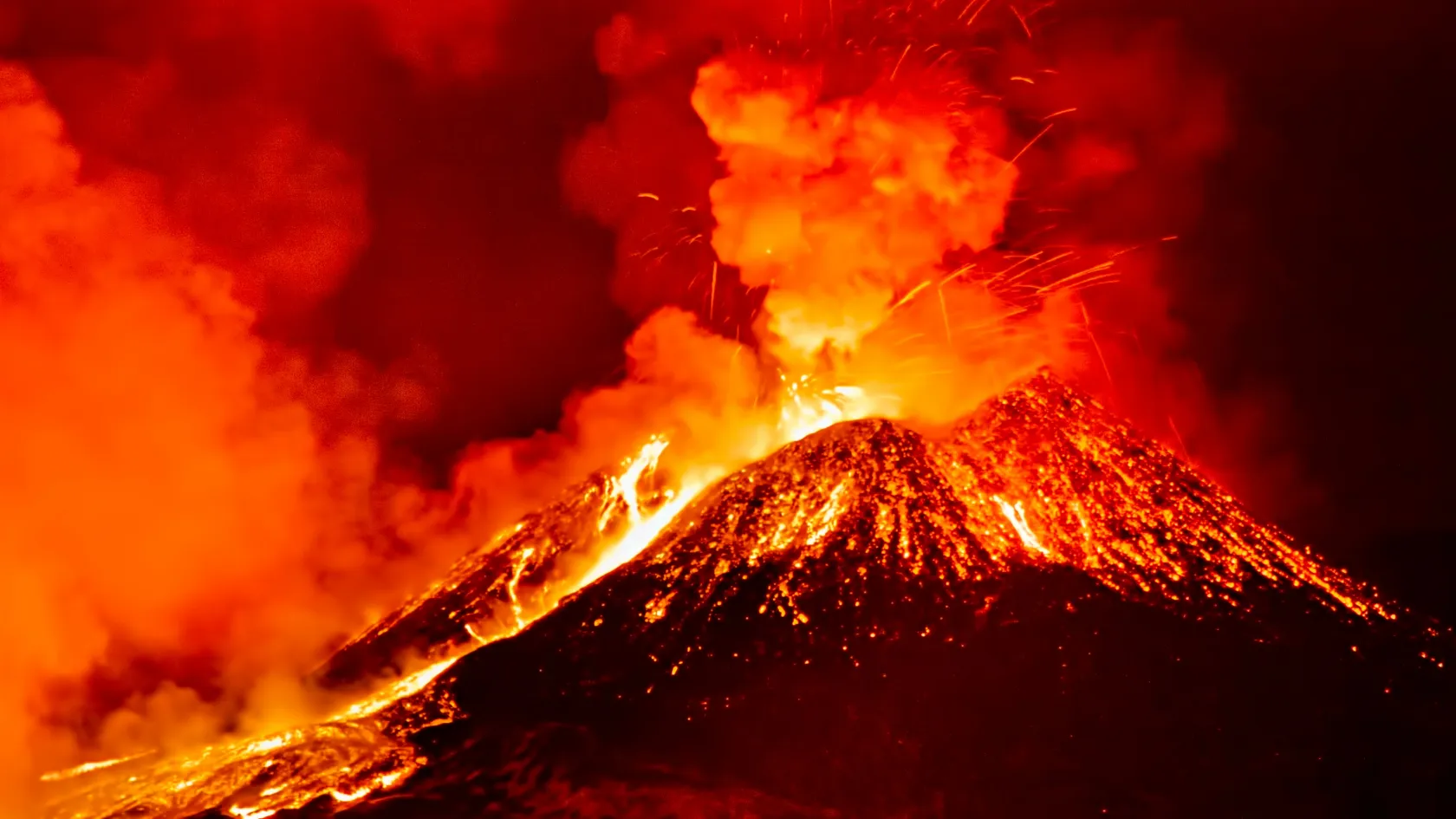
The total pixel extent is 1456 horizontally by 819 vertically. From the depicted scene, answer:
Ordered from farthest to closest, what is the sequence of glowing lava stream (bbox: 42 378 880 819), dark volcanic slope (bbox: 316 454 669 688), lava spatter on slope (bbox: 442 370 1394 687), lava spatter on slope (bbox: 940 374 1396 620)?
dark volcanic slope (bbox: 316 454 669 688) → lava spatter on slope (bbox: 940 374 1396 620) → lava spatter on slope (bbox: 442 370 1394 687) → glowing lava stream (bbox: 42 378 880 819)

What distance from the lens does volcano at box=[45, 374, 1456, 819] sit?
13953mm

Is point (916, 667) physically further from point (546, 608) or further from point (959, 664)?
point (546, 608)

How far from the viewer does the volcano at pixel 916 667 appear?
14.0m

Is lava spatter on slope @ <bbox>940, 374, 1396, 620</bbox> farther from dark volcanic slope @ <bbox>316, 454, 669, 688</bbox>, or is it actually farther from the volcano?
dark volcanic slope @ <bbox>316, 454, 669, 688</bbox>

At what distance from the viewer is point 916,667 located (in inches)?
622

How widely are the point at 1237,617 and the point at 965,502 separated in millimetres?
4260

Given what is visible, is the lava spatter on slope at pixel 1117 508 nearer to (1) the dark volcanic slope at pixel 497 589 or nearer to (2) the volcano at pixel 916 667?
(2) the volcano at pixel 916 667

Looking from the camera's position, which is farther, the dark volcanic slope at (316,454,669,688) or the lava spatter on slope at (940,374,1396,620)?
the dark volcanic slope at (316,454,669,688)

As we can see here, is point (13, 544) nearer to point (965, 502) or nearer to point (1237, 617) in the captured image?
point (965, 502)

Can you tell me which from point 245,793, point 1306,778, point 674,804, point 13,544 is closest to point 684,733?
point 674,804

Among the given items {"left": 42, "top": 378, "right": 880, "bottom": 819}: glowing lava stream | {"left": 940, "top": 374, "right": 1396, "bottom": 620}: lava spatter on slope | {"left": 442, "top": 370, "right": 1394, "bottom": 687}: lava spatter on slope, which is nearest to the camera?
{"left": 42, "top": 378, "right": 880, "bottom": 819}: glowing lava stream

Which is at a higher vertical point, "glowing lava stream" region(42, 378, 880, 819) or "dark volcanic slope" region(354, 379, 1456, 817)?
"glowing lava stream" region(42, 378, 880, 819)

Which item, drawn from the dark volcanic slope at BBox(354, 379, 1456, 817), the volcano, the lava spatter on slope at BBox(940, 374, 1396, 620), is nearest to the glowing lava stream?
the volcano

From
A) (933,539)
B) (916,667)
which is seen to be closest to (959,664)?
(916,667)
